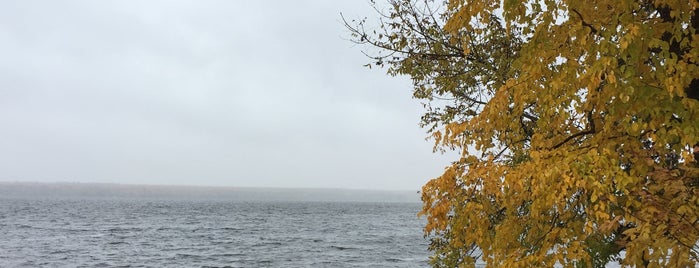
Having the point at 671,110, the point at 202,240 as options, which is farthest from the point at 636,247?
the point at 202,240

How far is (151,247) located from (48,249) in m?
8.65

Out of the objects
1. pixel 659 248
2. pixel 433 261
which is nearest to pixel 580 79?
pixel 659 248

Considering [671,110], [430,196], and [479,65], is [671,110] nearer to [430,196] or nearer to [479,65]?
[430,196]

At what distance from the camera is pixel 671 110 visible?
Result: 4645mm

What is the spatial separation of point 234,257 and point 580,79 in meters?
39.9

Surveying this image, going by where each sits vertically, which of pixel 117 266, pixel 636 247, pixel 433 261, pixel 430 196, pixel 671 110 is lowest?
pixel 117 266

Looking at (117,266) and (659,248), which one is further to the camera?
(117,266)

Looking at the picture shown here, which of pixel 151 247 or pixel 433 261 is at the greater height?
pixel 433 261

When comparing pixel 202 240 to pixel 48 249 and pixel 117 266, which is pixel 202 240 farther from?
pixel 117 266

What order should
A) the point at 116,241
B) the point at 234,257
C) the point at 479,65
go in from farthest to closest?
the point at 116,241
the point at 234,257
the point at 479,65

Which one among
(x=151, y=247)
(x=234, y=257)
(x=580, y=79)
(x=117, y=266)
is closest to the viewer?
(x=580, y=79)

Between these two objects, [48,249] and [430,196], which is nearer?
[430,196]

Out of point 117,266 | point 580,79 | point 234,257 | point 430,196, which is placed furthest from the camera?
point 234,257

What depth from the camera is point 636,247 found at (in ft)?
15.8
